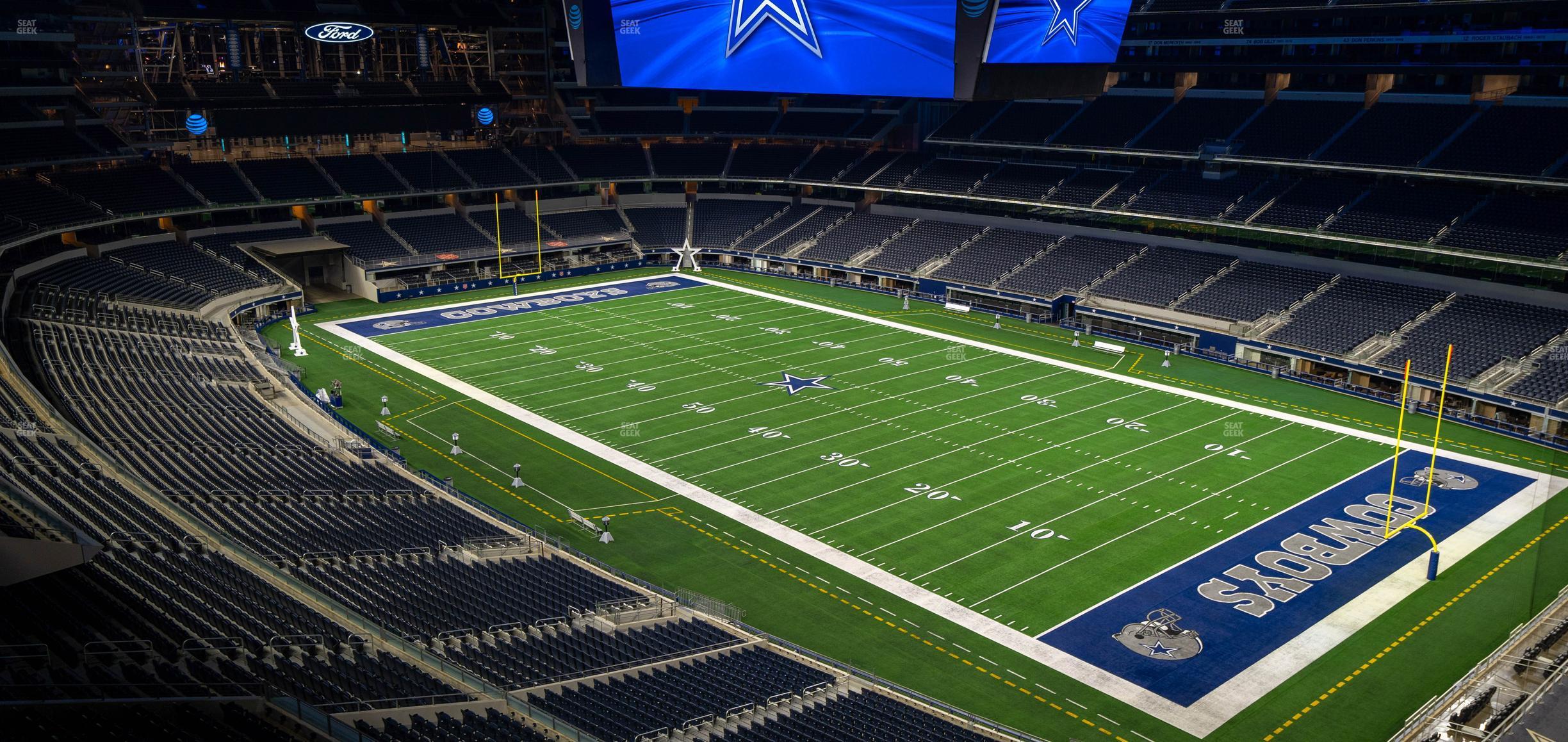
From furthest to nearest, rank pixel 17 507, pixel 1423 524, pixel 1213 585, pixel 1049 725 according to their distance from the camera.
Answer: pixel 1423 524 < pixel 1213 585 < pixel 1049 725 < pixel 17 507

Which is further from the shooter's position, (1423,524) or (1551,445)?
(1551,445)

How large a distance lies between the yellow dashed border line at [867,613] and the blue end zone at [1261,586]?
183 cm

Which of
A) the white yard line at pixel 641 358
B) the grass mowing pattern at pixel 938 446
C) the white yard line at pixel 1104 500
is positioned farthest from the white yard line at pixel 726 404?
the white yard line at pixel 1104 500

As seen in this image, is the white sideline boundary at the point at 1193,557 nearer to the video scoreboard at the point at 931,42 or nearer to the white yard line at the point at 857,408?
the white yard line at the point at 857,408

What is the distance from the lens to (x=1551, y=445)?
34.6m

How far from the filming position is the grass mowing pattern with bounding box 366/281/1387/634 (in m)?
27.0

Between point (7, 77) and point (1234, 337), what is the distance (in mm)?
53521

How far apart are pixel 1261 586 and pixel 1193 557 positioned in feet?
5.86

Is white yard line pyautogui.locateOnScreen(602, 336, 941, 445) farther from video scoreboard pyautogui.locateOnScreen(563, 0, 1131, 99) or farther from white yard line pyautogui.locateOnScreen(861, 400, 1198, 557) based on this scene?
video scoreboard pyautogui.locateOnScreen(563, 0, 1131, 99)

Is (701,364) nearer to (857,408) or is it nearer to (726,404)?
(726,404)

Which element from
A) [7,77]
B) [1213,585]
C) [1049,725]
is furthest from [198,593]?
[7,77]

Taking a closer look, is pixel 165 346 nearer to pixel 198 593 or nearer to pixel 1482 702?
pixel 198 593

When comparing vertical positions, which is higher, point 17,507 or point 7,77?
point 7,77

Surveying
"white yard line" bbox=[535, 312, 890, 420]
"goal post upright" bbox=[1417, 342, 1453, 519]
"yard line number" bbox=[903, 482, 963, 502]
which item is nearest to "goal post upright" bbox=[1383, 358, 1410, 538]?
"goal post upright" bbox=[1417, 342, 1453, 519]
